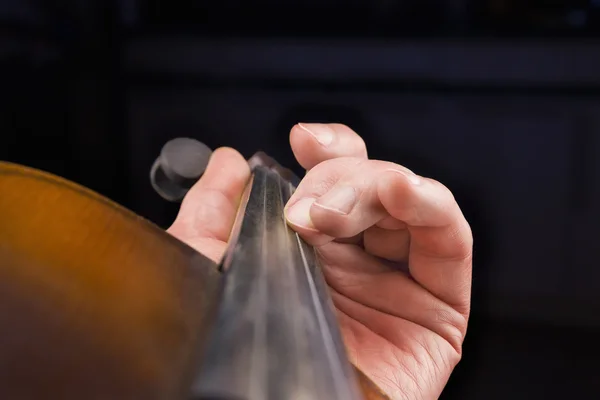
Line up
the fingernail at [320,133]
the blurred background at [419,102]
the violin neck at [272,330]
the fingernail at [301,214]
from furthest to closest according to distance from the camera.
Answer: the blurred background at [419,102] < the fingernail at [320,133] < the fingernail at [301,214] < the violin neck at [272,330]

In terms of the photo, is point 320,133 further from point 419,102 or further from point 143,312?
point 419,102

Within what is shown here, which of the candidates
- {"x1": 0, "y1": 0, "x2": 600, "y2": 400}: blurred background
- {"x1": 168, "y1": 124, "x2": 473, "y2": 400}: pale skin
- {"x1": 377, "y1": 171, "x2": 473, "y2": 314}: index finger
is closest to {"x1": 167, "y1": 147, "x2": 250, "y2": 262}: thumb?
{"x1": 168, "y1": 124, "x2": 473, "y2": 400}: pale skin

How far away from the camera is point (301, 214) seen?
27 centimetres

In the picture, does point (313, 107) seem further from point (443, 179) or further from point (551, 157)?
point (551, 157)

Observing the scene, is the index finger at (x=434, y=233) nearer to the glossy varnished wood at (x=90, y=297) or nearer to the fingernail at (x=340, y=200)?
the fingernail at (x=340, y=200)

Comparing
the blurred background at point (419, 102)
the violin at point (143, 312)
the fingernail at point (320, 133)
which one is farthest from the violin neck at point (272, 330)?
the blurred background at point (419, 102)

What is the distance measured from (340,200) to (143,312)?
0.42ft

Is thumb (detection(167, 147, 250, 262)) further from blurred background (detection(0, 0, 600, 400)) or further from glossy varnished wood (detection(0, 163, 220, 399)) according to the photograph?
blurred background (detection(0, 0, 600, 400))

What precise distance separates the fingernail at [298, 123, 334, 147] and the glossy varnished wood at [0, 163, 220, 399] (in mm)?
189

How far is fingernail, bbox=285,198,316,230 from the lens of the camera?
0.88 ft

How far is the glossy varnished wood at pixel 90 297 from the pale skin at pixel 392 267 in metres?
0.10

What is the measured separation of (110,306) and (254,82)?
0.80m

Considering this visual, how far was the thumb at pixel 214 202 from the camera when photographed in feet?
1.56

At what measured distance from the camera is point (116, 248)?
20cm
